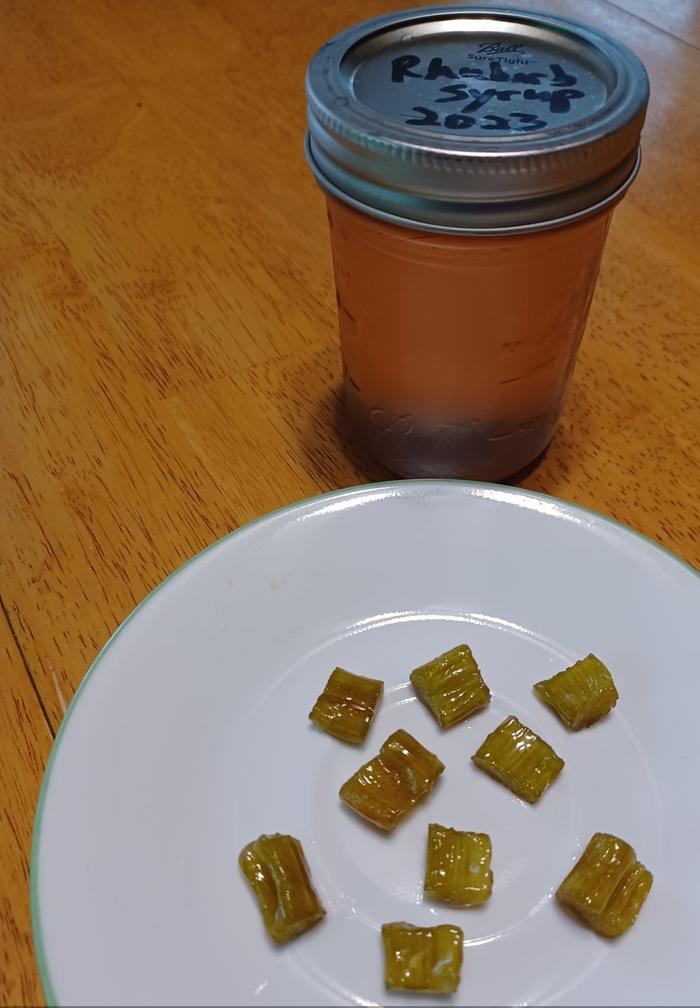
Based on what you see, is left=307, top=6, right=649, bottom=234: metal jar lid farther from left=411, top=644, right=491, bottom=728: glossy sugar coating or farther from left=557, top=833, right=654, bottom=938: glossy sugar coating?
left=557, top=833, right=654, bottom=938: glossy sugar coating

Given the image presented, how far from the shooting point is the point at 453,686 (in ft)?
2.14

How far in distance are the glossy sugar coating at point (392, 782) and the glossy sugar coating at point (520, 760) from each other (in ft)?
0.12

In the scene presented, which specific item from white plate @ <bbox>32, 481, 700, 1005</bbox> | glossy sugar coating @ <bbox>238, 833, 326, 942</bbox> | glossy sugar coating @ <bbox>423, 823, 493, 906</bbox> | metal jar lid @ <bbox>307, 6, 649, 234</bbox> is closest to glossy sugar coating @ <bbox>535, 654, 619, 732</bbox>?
white plate @ <bbox>32, 481, 700, 1005</bbox>

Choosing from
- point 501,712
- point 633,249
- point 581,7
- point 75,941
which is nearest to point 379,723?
point 501,712

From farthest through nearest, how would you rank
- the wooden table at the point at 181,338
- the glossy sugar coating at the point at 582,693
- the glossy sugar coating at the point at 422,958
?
1. the wooden table at the point at 181,338
2. the glossy sugar coating at the point at 582,693
3. the glossy sugar coating at the point at 422,958

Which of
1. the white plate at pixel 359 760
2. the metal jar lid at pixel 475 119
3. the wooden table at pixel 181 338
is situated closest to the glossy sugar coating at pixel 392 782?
the white plate at pixel 359 760

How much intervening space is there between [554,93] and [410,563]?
38 centimetres

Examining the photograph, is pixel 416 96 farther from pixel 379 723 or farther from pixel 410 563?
pixel 379 723

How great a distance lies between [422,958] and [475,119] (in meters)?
0.57

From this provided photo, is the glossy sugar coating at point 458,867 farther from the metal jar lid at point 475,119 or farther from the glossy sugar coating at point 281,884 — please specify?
the metal jar lid at point 475,119

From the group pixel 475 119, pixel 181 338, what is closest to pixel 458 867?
pixel 475 119

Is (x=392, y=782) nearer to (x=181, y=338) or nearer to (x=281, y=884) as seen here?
(x=281, y=884)

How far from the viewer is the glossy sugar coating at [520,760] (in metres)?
0.61

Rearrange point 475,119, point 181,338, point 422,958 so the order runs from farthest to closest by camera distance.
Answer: point 181,338
point 475,119
point 422,958
